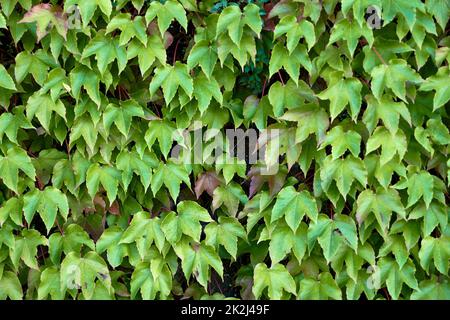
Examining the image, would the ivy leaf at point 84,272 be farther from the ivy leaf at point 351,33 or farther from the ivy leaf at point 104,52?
the ivy leaf at point 351,33

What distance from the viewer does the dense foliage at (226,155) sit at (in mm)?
2137

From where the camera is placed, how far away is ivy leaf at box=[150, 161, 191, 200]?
2.23 meters

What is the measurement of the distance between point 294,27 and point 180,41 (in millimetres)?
510

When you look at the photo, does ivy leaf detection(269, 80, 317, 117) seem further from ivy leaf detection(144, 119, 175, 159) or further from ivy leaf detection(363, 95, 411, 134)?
ivy leaf detection(144, 119, 175, 159)

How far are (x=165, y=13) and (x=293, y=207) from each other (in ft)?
2.74

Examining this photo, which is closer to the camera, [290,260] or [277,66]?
[277,66]

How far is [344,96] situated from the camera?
2.11 metres

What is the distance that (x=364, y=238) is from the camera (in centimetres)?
224

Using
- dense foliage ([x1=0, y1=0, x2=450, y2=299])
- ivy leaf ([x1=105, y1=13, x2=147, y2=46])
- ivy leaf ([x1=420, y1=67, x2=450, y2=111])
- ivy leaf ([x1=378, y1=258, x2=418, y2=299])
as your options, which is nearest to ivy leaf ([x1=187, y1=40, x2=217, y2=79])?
dense foliage ([x1=0, y1=0, x2=450, y2=299])

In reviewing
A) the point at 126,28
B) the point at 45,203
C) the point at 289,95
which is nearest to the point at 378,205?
the point at 289,95

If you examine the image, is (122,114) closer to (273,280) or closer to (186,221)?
(186,221)

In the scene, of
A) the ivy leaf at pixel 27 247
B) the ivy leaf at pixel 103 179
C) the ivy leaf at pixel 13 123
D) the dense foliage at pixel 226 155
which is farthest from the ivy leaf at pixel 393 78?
the ivy leaf at pixel 27 247
